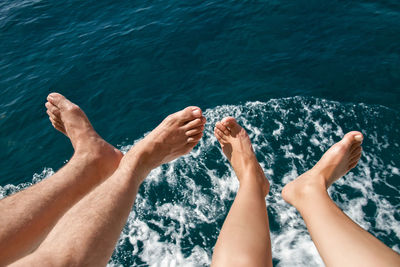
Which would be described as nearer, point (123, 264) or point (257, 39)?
point (123, 264)

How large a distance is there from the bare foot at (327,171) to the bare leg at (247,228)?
0.87ft

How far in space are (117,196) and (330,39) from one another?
5.39 metres

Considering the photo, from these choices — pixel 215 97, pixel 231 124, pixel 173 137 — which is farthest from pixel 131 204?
pixel 215 97

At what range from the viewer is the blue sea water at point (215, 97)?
13.3 ft

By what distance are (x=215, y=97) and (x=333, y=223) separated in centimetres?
382

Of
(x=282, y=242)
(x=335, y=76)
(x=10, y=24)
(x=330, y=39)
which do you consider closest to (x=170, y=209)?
(x=282, y=242)

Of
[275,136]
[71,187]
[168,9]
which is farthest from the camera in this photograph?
[168,9]

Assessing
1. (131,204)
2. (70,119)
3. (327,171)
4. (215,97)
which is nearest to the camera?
(131,204)

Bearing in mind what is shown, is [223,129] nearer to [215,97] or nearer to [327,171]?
[327,171]

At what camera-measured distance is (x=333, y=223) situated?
2172 millimetres

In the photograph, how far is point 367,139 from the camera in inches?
179

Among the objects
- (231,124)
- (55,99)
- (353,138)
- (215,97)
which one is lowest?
(215,97)

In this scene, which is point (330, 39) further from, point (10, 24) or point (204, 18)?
point (10, 24)

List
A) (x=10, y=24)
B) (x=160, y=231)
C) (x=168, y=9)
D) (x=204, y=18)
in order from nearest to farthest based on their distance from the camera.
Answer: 1. (x=160, y=231)
2. (x=204, y=18)
3. (x=168, y=9)
4. (x=10, y=24)
